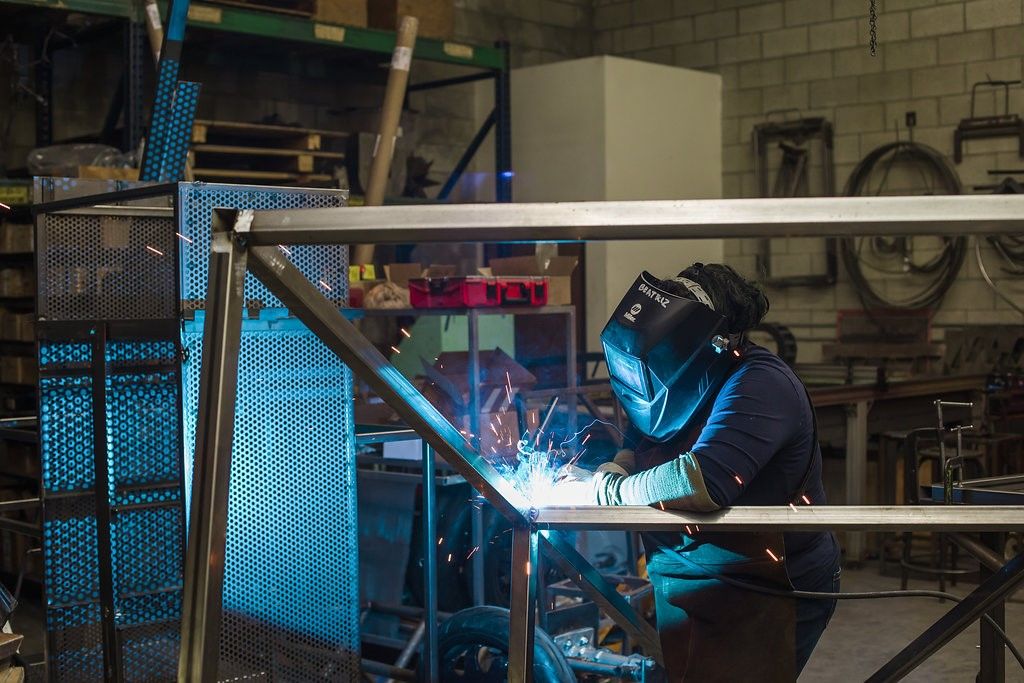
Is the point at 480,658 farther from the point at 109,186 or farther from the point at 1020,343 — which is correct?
the point at 1020,343

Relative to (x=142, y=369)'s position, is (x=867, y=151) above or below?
above

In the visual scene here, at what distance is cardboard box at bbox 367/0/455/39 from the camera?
23.9ft

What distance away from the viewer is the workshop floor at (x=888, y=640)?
4730 mm

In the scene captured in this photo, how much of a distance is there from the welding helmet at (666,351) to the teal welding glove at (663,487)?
0.17 metres

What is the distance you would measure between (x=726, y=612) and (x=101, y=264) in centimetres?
186

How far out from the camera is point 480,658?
3309 mm

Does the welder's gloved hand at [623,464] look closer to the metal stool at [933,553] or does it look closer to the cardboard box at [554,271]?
the cardboard box at [554,271]

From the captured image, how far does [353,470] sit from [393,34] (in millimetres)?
5117

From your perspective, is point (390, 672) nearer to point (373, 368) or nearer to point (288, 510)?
point (288, 510)

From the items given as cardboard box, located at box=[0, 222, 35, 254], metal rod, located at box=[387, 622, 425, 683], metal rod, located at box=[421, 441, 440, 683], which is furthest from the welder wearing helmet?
cardboard box, located at box=[0, 222, 35, 254]

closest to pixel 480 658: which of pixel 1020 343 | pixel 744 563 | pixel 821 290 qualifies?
pixel 744 563

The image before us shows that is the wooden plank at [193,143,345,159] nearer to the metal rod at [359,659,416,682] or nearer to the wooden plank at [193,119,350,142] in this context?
the wooden plank at [193,119,350,142]

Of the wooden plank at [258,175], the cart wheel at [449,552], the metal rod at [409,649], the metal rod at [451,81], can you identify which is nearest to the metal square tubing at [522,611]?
the metal rod at [409,649]

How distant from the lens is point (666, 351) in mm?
2262
